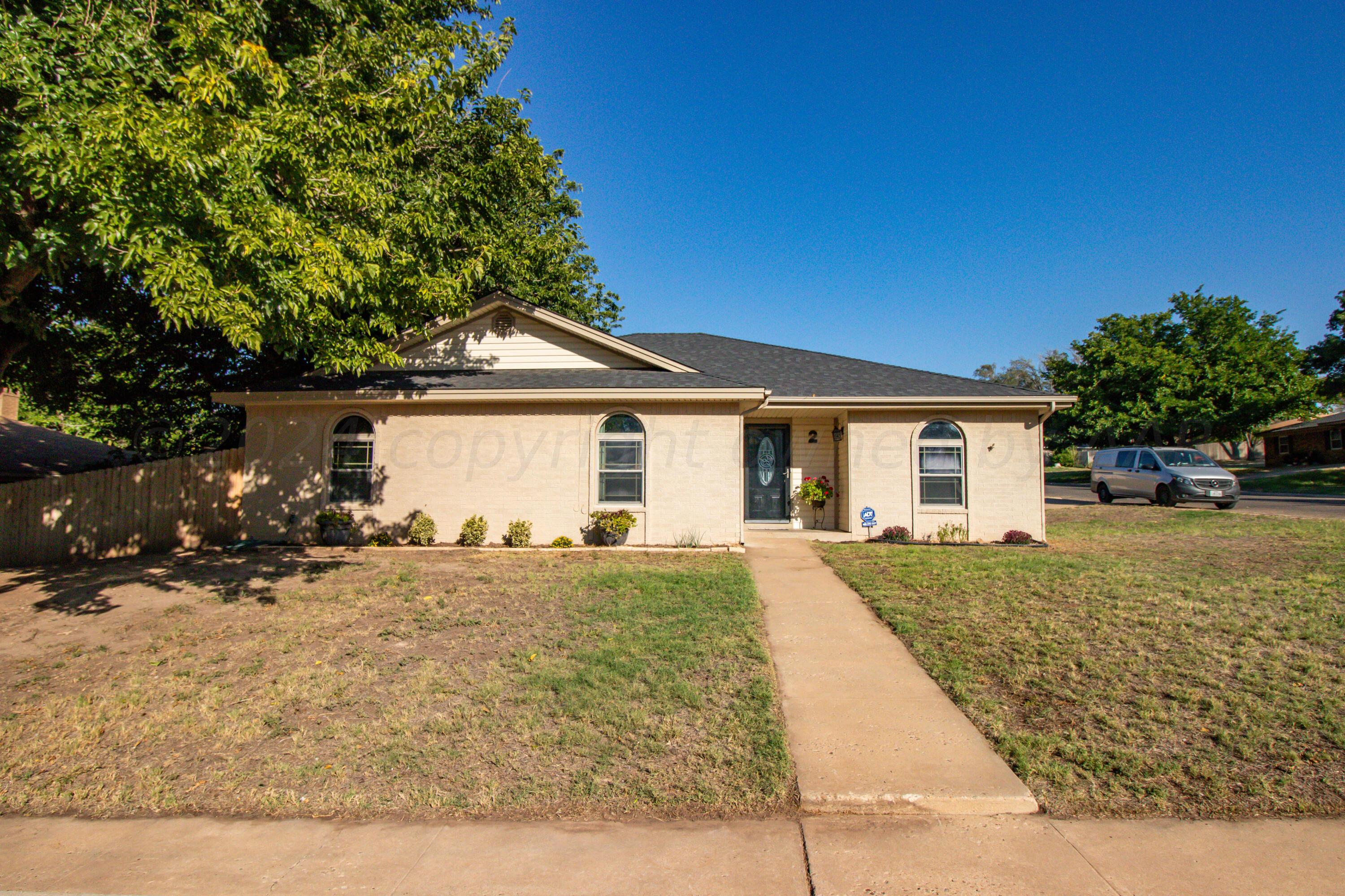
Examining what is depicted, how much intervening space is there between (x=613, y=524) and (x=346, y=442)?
5.43 m

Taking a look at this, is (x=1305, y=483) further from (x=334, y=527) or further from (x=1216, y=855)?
(x=334, y=527)

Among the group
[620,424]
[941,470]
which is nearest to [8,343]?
[620,424]

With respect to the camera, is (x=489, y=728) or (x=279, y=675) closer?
(x=489, y=728)

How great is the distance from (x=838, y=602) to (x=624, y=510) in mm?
5063

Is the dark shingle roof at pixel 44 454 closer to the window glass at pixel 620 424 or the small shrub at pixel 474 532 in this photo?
the small shrub at pixel 474 532

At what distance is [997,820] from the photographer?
3.66 metres

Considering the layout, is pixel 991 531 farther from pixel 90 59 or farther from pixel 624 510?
pixel 90 59

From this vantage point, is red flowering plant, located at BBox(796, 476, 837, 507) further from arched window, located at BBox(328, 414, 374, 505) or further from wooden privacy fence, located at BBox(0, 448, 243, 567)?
wooden privacy fence, located at BBox(0, 448, 243, 567)

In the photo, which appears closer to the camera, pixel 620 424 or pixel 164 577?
pixel 164 577

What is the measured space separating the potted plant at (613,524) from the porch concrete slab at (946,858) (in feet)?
27.2

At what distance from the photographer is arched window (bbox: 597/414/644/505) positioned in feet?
40.3

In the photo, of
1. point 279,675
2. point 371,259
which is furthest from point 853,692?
point 371,259

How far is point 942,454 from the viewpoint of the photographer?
1330 cm

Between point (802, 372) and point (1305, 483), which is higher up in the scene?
point (802, 372)
